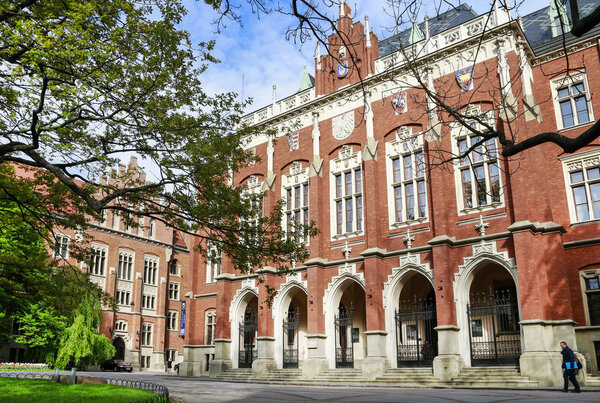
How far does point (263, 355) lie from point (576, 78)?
18332 mm

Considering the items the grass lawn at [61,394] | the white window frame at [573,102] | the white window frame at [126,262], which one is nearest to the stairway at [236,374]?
the grass lawn at [61,394]

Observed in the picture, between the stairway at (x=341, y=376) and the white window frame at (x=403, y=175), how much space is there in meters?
6.37

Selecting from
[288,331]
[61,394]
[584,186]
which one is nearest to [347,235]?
[288,331]

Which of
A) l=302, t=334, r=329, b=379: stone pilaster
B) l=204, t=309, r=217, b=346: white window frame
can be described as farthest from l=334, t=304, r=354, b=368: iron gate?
l=204, t=309, r=217, b=346: white window frame

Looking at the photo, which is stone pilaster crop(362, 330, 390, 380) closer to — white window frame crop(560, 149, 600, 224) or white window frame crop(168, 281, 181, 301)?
white window frame crop(560, 149, 600, 224)

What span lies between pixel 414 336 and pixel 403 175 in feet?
22.9

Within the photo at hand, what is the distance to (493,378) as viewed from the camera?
1741 centimetres

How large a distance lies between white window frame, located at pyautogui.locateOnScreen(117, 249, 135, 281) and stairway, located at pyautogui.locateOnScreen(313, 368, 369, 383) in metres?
28.8

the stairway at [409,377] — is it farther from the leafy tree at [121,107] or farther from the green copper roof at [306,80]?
the green copper roof at [306,80]

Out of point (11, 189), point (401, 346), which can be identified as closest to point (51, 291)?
point (11, 189)

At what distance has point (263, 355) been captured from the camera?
2539 centimetres

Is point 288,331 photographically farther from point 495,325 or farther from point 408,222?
point 495,325

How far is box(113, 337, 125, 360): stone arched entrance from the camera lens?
4428 cm

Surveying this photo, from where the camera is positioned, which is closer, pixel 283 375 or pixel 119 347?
pixel 283 375
